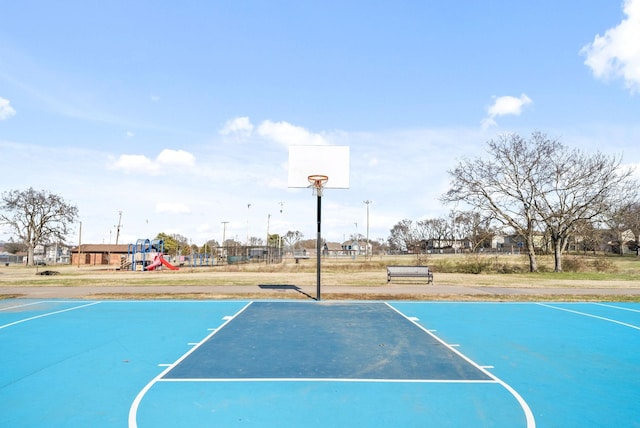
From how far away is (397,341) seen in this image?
8.67 meters

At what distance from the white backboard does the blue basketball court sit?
5.82 metres

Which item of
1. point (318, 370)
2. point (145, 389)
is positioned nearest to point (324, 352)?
point (318, 370)

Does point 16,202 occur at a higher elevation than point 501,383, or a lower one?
higher

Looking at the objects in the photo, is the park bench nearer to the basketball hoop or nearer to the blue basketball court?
the basketball hoop

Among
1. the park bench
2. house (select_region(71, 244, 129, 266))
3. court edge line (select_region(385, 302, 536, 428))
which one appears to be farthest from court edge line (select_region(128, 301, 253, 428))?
house (select_region(71, 244, 129, 266))

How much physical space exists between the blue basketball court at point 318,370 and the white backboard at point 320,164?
19.1 feet

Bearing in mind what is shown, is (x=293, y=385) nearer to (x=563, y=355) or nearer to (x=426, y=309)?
(x=563, y=355)

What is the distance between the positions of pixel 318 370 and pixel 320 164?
10.5m

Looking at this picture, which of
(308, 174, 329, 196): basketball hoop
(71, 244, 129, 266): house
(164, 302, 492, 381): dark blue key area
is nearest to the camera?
(164, 302, 492, 381): dark blue key area

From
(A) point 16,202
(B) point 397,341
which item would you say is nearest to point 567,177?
(B) point 397,341

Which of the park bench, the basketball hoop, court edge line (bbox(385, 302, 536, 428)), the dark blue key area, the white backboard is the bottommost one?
court edge line (bbox(385, 302, 536, 428))

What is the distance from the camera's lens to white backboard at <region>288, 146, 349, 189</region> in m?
15.9

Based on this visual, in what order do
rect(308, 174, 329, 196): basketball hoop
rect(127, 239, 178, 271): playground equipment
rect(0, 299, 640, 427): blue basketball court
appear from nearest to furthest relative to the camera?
rect(0, 299, 640, 427): blue basketball court → rect(308, 174, 329, 196): basketball hoop → rect(127, 239, 178, 271): playground equipment

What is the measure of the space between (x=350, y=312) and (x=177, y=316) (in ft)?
17.7
